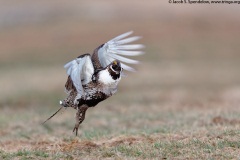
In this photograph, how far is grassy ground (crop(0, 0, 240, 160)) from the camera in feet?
23.5

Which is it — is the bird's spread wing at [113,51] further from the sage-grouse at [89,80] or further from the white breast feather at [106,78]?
the white breast feather at [106,78]

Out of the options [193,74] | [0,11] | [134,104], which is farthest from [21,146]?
[0,11]

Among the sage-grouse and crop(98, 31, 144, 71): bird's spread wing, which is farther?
crop(98, 31, 144, 71): bird's spread wing

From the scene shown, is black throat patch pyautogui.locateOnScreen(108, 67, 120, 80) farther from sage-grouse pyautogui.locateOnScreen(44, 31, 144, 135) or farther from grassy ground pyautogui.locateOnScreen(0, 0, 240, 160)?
grassy ground pyautogui.locateOnScreen(0, 0, 240, 160)

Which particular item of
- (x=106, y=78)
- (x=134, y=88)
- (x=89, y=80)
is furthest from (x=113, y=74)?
(x=134, y=88)

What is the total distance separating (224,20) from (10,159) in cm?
2472

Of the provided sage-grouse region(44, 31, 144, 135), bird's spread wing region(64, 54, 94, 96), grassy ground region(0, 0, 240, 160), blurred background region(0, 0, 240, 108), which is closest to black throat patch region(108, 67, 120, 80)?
sage-grouse region(44, 31, 144, 135)

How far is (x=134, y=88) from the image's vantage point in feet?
55.1

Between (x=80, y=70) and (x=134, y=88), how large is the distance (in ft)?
31.7

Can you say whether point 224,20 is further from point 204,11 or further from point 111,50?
point 111,50

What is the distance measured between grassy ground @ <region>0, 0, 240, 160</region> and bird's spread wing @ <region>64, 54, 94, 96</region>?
77 cm

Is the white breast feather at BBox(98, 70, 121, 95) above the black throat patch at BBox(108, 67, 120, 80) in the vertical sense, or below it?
below

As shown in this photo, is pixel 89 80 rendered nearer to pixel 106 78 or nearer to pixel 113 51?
pixel 106 78

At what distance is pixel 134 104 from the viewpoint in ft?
44.4
